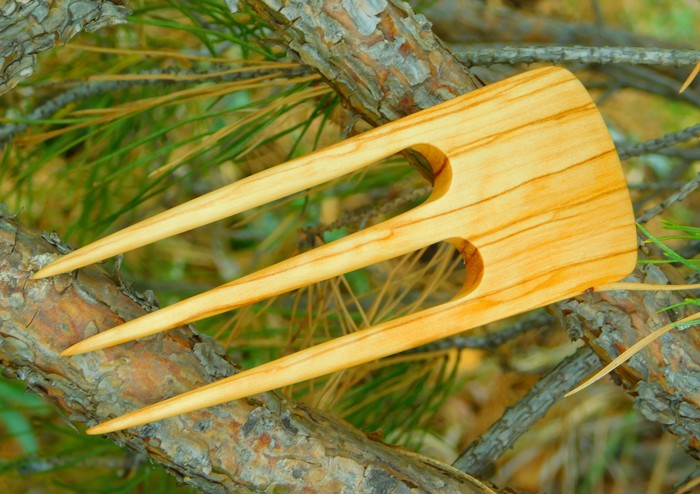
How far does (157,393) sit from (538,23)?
1.01 m

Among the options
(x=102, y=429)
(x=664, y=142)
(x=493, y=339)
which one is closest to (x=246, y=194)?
(x=102, y=429)

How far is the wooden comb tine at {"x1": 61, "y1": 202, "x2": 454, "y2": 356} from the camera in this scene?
438mm

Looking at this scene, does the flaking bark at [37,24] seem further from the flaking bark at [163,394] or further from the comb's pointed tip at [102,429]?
the comb's pointed tip at [102,429]

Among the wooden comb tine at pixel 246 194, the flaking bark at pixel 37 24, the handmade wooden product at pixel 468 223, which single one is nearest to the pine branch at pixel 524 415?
the handmade wooden product at pixel 468 223

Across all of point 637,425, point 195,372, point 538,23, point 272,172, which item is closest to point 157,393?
point 195,372

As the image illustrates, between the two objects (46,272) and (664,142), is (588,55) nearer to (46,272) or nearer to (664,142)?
(664,142)

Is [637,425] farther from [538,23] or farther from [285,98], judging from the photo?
[285,98]

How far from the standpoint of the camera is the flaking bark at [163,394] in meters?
0.46

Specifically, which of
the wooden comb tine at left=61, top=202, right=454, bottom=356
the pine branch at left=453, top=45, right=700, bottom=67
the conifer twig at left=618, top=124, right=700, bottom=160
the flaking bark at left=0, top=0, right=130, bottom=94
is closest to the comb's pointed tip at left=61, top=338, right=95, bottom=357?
the wooden comb tine at left=61, top=202, right=454, bottom=356

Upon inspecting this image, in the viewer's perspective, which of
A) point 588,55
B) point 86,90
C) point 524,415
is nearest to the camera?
point 588,55

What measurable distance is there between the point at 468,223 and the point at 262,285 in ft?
0.39

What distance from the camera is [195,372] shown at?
495 millimetres

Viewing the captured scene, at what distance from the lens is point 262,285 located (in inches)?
17.4

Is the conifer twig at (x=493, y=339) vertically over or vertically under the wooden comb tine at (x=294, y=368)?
under
